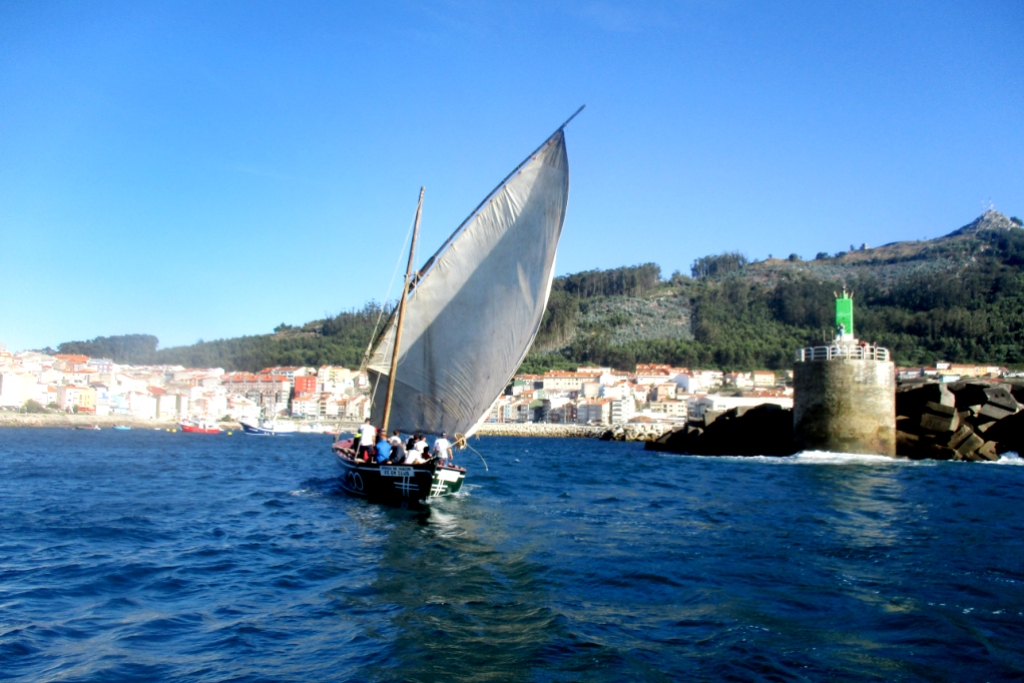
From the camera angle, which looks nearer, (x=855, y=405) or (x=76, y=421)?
(x=855, y=405)

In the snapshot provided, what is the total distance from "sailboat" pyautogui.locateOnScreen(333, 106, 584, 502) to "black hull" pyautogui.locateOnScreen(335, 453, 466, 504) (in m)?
0.03

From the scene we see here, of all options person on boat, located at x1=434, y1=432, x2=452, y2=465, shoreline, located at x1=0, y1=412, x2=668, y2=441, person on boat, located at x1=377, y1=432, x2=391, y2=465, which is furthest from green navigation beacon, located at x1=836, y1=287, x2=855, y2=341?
shoreline, located at x1=0, y1=412, x2=668, y2=441

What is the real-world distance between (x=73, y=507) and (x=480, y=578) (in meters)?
12.2

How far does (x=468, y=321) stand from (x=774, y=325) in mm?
154305

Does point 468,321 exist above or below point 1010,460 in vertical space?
above

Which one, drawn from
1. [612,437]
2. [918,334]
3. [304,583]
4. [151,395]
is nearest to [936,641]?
[304,583]

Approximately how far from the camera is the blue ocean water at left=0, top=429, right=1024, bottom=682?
723cm

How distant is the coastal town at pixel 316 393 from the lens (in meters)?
107

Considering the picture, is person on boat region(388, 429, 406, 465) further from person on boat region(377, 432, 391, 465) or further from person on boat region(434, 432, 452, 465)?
person on boat region(434, 432, 452, 465)

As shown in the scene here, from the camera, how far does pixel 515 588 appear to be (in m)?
10.2

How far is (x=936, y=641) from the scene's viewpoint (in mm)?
7840

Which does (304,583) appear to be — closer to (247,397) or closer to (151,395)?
(151,395)

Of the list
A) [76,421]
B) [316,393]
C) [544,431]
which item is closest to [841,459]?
[544,431]

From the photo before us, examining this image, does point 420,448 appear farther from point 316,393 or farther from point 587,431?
point 316,393
